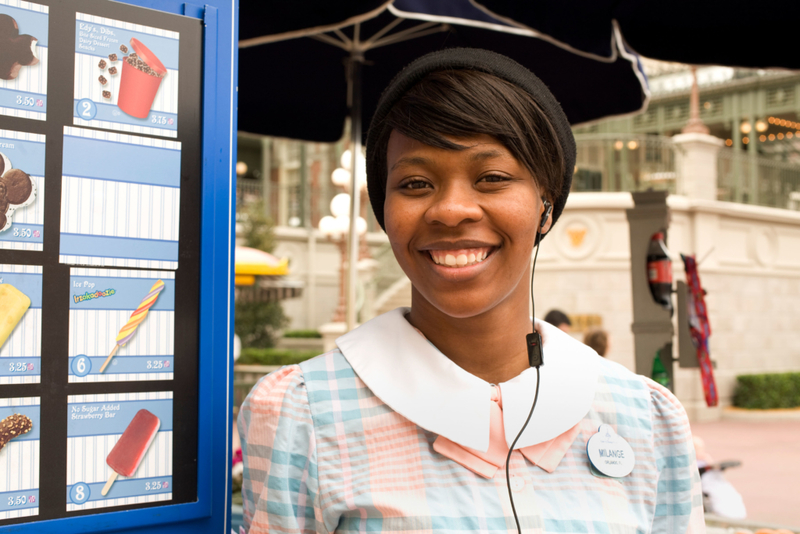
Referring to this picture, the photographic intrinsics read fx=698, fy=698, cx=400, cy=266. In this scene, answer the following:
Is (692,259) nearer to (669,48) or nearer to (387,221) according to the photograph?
(669,48)

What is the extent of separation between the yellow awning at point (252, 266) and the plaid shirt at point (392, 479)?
7160 mm

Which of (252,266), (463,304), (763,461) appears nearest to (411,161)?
(463,304)

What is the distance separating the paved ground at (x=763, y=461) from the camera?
643 cm

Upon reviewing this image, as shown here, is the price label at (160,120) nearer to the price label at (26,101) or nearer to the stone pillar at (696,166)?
the price label at (26,101)

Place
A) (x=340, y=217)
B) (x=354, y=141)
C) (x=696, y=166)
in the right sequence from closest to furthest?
(x=354, y=141) < (x=340, y=217) < (x=696, y=166)

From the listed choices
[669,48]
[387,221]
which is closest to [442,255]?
[387,221]

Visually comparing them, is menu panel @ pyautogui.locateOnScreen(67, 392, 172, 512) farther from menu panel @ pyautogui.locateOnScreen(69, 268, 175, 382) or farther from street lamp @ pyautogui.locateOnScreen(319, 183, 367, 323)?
street lamp @ pyautogui.locateOnScreen(319, 183, 367, 323)

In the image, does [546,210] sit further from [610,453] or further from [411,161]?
[610,453]

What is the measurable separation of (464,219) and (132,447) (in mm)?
723

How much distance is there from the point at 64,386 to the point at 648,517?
105 cm

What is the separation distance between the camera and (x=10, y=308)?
3.81ft

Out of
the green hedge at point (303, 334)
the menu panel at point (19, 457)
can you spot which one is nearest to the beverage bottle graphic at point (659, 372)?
the menu panel at point (19, 457)

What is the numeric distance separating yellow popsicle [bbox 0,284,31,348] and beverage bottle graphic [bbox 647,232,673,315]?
3586 mm

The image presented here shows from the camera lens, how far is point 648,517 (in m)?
1.25
